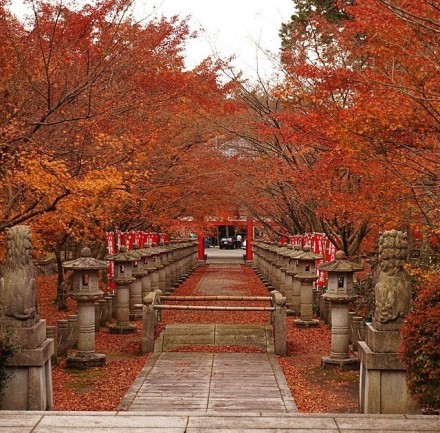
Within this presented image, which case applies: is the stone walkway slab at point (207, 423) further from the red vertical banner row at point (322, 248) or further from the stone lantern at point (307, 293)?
the red vertical banner row at point (322, 248)

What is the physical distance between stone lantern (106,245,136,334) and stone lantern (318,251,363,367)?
21.0 ft

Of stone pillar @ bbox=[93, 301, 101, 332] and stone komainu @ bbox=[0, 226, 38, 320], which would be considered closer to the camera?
stone komainu @ bbox=[0, 226, 38, 320]

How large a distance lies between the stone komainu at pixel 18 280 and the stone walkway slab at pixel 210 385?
2345 mm

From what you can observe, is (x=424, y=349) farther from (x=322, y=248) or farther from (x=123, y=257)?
(x=322, y=248)

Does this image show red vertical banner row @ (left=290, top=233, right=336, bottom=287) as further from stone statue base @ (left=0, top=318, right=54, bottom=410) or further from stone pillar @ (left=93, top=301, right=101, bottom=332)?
stone statue base @ (left=0, top=318, right=54, bottom=410)

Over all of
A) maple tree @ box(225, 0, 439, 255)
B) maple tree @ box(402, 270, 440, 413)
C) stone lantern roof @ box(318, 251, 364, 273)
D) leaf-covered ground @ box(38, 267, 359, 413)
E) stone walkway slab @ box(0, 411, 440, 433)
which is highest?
maple tree @ box(225, 0, 439, 255)

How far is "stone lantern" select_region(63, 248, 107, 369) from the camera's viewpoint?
13930 millimetres

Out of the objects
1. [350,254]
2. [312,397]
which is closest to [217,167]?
[350,254]

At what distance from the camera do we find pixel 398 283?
29.4 feet

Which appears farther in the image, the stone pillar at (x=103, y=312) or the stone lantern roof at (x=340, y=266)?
the stone pillar at (x=103, y=312)

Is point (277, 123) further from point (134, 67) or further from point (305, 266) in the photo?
point (134, 67)

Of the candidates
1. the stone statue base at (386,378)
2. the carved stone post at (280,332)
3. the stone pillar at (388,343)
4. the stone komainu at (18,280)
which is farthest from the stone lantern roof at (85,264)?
the stone statue base at (386,378)

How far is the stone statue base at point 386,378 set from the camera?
8.70 metres

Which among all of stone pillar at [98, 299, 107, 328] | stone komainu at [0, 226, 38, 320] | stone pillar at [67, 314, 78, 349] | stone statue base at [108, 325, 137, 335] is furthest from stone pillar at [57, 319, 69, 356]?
stone komainu at [0, 226, 38, 320]
